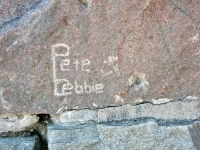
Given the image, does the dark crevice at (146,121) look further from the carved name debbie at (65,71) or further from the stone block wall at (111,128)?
the carved name debbie at (65,71)

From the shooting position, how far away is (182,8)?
110 centimetres

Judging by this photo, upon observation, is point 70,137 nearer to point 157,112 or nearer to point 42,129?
point 42,129

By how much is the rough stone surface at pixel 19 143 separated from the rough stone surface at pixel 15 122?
0.11 ft

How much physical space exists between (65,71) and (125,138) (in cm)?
35

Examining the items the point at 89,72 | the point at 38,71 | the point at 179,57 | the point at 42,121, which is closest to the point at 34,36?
the point at 38,71

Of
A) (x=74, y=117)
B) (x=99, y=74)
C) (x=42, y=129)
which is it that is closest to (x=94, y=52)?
(x=99, y=74)

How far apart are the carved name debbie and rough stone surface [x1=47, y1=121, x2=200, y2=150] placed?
15 cm

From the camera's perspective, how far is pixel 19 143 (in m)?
1.11

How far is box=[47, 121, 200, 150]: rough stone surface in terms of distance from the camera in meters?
1.12

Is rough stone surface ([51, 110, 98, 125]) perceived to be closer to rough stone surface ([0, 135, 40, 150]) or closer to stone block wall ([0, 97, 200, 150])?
stone block wall ([0, 97, 200, 150])

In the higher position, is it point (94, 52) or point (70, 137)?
point (94, 52)

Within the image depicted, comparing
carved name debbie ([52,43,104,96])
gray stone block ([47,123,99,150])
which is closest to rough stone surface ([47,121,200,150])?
gray stone block ([47,123,99,150])

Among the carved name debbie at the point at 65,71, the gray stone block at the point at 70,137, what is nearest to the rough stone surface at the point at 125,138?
the gray stone block at the point at 70,137

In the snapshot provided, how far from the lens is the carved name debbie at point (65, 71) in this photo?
3.49ft
